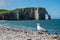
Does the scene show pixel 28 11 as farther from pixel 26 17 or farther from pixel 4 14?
pixel 4 14

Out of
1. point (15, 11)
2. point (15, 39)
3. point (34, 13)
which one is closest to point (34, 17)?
point (34, 13)

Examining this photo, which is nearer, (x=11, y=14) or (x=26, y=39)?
(x=26, y=39)

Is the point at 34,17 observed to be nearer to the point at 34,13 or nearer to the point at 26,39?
the point at 34,13

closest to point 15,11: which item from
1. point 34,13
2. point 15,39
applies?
point 34,13

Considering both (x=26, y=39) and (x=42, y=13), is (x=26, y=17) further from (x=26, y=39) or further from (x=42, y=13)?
(x=26, y=39)

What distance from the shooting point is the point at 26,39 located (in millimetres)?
11281

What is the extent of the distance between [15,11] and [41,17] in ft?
65.2

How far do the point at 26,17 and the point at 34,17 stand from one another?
23.0ft

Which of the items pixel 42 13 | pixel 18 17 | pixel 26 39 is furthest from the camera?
pixel 18 17

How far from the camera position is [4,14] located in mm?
152875

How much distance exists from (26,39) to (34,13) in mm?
138978

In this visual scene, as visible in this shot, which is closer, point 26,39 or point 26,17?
point 26,39

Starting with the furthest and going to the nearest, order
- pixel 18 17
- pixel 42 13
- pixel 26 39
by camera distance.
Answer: pixel 18 17 → pixel 42 13 → pixel 26 39

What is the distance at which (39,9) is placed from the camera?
145625 millimetres
